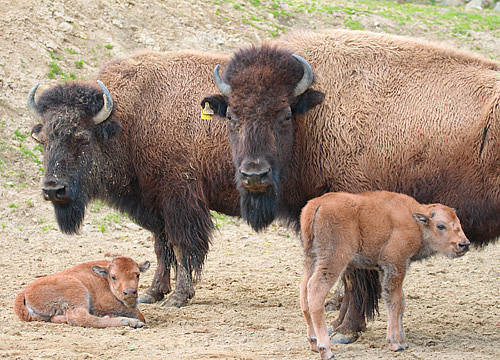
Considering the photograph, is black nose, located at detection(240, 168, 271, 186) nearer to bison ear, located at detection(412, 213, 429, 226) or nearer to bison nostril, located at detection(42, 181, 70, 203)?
bison ear, located at detection(412, 213, 429, 226)

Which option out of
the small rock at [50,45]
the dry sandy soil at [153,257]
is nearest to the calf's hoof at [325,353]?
the dry sandy soil at [153,257]

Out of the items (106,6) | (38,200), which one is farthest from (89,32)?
(38,200)

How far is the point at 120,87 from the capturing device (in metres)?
9.78

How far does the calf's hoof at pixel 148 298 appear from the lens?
9.69 metres

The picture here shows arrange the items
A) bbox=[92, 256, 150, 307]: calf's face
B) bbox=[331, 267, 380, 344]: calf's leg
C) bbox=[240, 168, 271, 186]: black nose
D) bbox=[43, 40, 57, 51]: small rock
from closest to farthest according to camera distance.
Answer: bbox=[240, 168, 271, 186]: black nose → bbox=[331, 267, 380, 344]: calf's leg → bbox=[92, 256, 150, 307]: calf's face → bbox=[43, 40, 57, 51]: small rock

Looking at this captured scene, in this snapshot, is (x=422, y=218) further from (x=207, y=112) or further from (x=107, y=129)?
(x=107, y=129)

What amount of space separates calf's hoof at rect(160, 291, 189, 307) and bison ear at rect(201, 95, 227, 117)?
239cm

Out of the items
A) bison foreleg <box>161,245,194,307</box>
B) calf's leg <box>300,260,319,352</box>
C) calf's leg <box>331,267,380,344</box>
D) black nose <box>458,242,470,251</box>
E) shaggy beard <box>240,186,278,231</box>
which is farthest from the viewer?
bison foreleg <box>161,245,194,307</box>

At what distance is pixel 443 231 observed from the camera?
6938 mm

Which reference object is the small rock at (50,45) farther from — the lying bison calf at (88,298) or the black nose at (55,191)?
the lying bison calf at (88,298)

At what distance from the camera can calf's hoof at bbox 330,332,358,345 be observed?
293 inches

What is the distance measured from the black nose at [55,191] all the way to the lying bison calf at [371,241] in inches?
127

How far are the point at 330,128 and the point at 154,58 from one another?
10.2 feet

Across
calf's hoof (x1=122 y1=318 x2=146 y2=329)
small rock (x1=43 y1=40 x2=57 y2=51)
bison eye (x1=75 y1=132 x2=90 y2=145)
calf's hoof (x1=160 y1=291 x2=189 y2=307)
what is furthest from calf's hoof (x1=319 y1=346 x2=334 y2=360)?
small rock (x1=43 y1=40 x2=57 y2=51)
